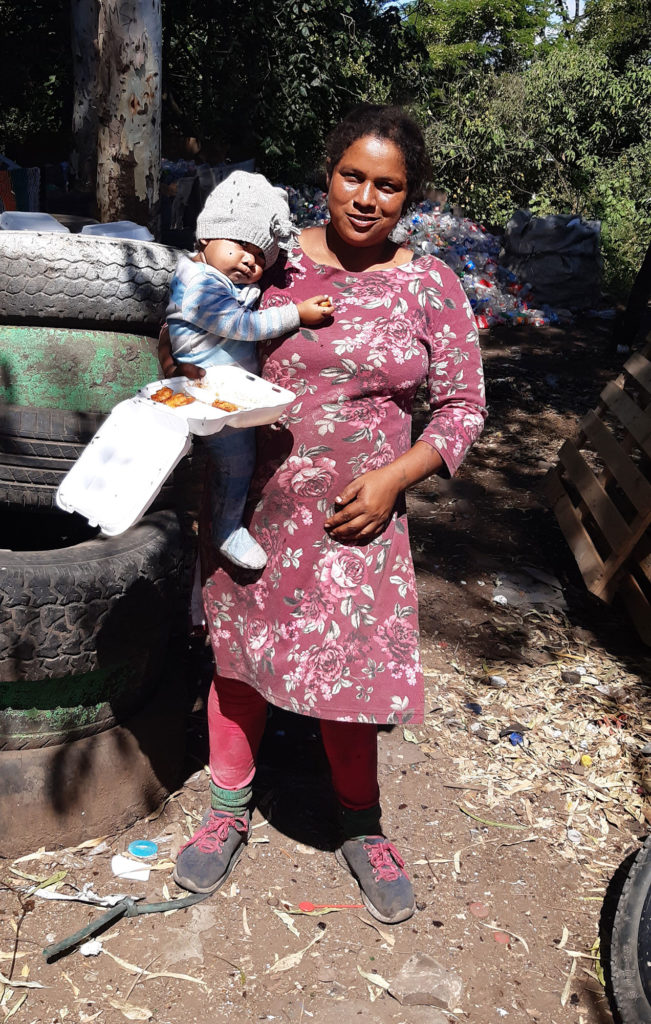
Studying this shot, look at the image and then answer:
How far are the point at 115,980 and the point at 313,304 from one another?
1828 millimetres

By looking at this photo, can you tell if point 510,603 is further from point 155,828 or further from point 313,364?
point 313,364

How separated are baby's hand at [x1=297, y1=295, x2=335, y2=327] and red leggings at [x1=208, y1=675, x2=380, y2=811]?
1.08 m

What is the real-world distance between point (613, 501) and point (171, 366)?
3.33 m

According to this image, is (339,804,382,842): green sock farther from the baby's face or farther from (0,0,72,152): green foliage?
(0,0,72,152): green foliage

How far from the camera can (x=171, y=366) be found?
2.15m

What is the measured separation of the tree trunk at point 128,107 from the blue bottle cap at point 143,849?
3223mm

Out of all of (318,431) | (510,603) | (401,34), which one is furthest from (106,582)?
(401,34)

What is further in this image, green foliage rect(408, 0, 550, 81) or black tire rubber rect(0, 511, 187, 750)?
green foliage rect(408, 0, 550, 81)

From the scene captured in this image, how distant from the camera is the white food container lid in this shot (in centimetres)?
185

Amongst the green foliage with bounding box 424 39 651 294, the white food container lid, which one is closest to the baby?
the white food container lid

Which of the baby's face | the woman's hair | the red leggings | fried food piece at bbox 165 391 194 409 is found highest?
the woman's hair

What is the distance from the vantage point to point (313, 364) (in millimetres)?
2113

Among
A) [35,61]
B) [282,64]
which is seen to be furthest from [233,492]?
[35,61]

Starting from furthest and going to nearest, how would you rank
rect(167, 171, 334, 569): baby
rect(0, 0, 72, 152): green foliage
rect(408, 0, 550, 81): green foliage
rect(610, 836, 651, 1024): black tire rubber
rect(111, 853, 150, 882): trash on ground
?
rect(408, 0, 550, 81): green foliage < rect(0, 0, 72, 152): green foliage < rect(111, 853, 150, 882): trash on ground < rect(610, 836, 651, 1024): black tire rubber < rect(167, 171, 334, 569): baby
